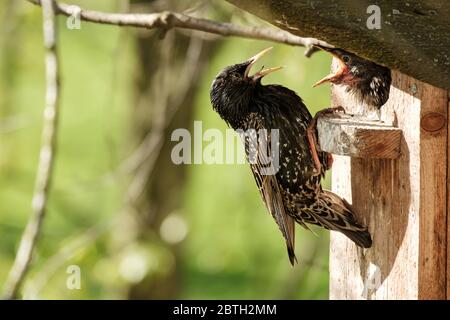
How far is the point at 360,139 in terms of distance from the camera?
9.64ft

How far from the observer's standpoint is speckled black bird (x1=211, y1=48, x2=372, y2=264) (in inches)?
131

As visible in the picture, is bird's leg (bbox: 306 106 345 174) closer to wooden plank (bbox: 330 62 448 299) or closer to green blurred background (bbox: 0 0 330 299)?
wooden plank (bbox: 330 62 448 299)

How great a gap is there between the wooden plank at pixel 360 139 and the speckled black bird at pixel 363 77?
13cm

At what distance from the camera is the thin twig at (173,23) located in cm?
347

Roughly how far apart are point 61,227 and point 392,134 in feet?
29.0

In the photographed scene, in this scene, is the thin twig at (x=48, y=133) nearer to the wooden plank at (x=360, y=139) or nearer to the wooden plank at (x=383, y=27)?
the wooden plank at (x=360, y=139)

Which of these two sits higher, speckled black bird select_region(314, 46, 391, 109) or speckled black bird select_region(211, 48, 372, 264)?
speckled black bird select_region(314, 46, 391, 109)

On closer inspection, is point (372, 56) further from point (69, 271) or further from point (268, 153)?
point (69, 271)

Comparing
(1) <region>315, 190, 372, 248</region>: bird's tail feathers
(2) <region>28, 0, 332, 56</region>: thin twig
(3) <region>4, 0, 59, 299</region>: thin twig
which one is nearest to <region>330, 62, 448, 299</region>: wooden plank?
(1) <region>315, 190, 372, 248</region>: bird's tail feathers

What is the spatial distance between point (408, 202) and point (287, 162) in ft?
1.98

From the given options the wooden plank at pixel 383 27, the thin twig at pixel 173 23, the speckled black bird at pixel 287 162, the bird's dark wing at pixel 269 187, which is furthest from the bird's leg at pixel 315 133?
the wooden plank at pixel 383 27

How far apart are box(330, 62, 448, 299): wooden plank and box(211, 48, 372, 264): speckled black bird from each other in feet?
0.36

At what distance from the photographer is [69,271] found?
4.23 m

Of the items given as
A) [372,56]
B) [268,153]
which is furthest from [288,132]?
[372,56]
